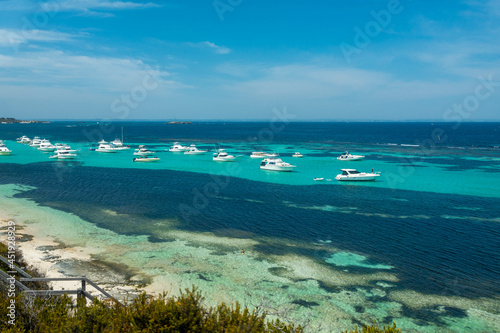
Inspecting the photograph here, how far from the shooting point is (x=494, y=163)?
243 feet

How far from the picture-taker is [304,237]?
93.7 feet

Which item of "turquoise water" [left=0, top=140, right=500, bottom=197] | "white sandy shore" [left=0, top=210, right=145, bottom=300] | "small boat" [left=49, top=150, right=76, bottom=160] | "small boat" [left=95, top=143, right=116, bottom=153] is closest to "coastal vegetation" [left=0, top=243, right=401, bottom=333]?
"white sandy shore" [left=0, top=210, right=145, bottom=300]

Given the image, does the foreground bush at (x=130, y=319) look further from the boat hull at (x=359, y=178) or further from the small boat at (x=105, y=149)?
the small boat at (x=105, y=149)

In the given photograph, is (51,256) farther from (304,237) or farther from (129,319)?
(304,237)

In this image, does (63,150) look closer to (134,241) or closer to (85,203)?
(85,203)

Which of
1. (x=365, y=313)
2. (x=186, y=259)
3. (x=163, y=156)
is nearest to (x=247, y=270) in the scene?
(x=186, y=259)

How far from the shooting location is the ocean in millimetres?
19062

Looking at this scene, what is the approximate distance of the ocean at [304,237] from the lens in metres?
19.1

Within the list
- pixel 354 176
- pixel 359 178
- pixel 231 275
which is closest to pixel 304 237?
pixel 231 275

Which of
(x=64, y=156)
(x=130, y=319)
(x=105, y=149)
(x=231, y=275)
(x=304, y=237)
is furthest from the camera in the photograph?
(x=105, y=149)

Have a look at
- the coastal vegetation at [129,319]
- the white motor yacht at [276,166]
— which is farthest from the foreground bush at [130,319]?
the white motor yacht at [276,166]

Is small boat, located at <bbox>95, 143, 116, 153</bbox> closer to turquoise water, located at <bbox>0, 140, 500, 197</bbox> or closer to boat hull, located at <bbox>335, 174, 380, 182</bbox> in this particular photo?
turquoise water, located at <bbox>0, 140, 500, 197</bbox>

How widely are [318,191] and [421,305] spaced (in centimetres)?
2882

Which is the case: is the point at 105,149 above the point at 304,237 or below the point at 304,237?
above
